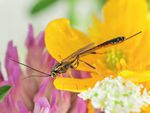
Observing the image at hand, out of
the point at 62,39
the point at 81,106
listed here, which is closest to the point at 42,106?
the point at 81,106

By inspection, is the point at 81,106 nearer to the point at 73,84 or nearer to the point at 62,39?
the point at 73,84

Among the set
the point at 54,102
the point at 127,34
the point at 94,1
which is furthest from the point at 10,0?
the point at 54,102

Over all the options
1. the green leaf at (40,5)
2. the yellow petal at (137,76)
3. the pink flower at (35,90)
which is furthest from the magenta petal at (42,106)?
the green leaf at (40,5)

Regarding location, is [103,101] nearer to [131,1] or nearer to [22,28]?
[131,1]

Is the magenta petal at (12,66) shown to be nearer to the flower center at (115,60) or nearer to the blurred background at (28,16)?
the flower center at (115,60)

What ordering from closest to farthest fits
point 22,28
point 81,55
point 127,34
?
point 81,55, point 127,34, point 22,28

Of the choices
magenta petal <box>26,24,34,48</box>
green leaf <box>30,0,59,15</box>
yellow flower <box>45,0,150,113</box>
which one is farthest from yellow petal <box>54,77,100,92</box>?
green leaf <box>30,0,59,15</box>

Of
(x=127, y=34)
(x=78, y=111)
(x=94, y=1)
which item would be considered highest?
(x=94, y=1)
